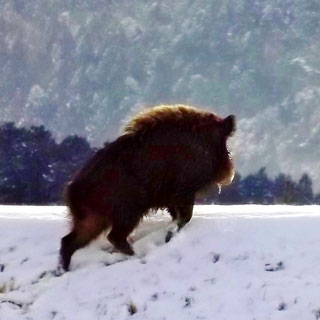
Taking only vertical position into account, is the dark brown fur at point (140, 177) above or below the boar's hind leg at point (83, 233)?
above

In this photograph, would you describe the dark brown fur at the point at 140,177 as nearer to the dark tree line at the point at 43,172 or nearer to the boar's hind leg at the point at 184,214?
the boar's hind leg at the point at 184,214

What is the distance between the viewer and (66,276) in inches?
281

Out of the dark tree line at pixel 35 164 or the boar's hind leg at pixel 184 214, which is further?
the dark tree line at pixel 35 164

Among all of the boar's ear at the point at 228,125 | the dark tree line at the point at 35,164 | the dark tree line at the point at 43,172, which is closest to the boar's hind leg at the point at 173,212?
the boar's ear at the point at 228,125

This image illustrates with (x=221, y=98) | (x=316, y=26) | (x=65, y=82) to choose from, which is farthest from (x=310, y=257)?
(x=316, y=26)

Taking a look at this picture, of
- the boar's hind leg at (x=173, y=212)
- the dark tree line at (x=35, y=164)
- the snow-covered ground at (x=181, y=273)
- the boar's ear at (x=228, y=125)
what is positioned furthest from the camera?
the dark tree line at (x=35, y=164)

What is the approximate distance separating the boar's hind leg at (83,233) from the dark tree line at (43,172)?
12.1m

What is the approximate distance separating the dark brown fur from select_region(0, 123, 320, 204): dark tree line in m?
11.8

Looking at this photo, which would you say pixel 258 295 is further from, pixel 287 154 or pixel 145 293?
pixel 287 154

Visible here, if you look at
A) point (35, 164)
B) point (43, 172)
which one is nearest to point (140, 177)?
point (43, 172)

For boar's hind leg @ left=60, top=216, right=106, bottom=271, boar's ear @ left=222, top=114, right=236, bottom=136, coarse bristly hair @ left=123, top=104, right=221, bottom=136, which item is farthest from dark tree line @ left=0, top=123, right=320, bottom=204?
boar's hind leg @ left=60, top=216, right=106, bottom=271

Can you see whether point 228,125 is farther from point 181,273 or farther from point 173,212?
point 181,273

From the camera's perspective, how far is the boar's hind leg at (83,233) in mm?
7355

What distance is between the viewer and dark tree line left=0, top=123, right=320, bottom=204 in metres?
21.1
